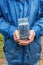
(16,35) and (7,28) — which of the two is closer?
(16,35)

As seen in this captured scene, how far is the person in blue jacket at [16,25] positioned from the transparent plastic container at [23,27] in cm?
5

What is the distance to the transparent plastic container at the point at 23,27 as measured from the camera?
2.20 meters

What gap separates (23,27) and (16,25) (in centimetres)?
23

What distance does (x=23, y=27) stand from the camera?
220cm

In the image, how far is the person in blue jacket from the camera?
7.75 feet

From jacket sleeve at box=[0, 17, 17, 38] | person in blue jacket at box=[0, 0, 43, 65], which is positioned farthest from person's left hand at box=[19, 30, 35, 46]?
jacket sleeve at box=[0, 17, 17, 38]

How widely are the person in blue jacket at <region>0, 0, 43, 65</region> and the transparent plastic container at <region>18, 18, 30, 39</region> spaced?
5 cm

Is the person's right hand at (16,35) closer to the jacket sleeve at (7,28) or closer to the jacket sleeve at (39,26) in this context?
the jacket sleeve at (7,28)

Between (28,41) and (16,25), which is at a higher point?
(16,25)

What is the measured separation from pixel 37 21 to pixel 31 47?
280 millimetres

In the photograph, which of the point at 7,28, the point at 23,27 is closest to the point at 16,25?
the point at 7,28

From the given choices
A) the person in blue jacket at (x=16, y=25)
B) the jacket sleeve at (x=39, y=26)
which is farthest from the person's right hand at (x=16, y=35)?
the jacket sleeve at (x=39, y=26)

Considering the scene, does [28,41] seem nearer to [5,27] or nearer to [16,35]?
[16,35]

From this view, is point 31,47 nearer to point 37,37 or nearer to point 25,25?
point 37,37
